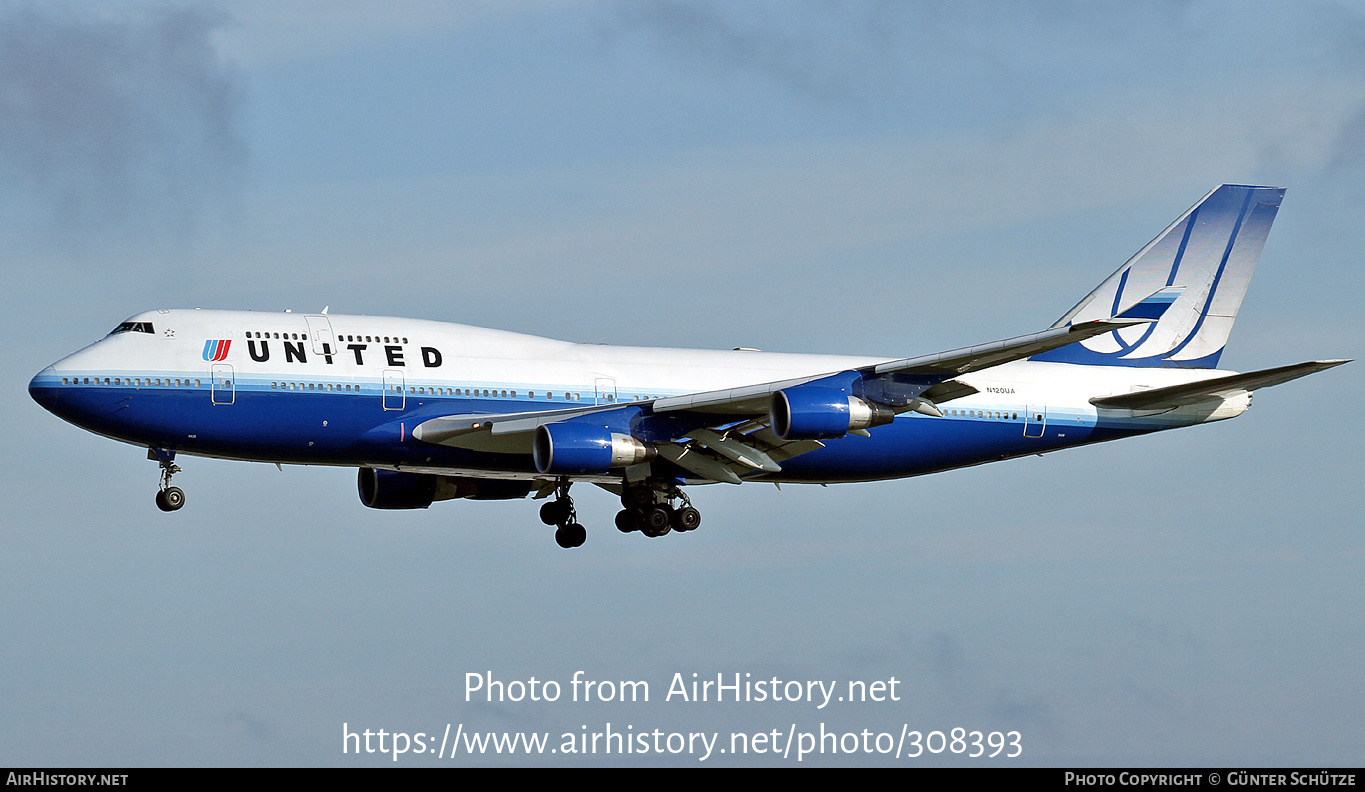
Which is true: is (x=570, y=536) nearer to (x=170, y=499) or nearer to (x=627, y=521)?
(x=627, y=521)

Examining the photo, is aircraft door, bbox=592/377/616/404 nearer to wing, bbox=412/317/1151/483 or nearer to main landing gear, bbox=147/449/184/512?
wing, bbox=412/317/1151/483

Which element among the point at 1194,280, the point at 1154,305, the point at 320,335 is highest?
the point at 1194,280

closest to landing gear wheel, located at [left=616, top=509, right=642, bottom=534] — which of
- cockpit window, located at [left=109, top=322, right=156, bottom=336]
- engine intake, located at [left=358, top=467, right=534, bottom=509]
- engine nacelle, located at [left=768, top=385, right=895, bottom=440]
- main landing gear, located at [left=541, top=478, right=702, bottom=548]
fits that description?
main landing gear, located at [left=541, top=478, right=702, bottom=548]

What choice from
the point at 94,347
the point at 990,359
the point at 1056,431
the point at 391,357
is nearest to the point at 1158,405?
the point at 1056,431

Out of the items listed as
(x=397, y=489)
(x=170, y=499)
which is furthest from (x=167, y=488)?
(x=397, y=489)

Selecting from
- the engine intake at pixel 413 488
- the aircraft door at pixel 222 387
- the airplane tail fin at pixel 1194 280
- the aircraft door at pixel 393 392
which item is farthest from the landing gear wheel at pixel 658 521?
the airplane tail fin at pixel 1194 280

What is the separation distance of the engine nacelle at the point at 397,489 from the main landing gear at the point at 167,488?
7393 millimetres

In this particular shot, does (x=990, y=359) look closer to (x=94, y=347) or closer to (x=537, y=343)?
(x=537, y=343)

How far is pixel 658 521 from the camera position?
156ft

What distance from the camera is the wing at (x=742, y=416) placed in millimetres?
42344

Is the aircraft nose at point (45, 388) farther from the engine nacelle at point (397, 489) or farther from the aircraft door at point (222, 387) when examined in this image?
the engine nacelle at point (397, 489)

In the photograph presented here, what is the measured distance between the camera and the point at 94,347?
141 ft

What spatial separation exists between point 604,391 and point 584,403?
75cm

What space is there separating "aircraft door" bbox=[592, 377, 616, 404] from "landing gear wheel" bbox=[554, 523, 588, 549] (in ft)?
22.5
